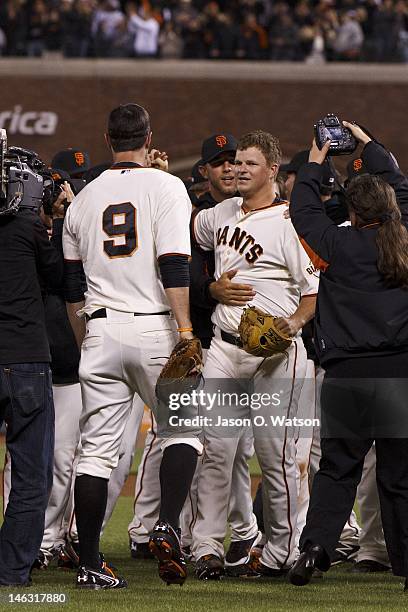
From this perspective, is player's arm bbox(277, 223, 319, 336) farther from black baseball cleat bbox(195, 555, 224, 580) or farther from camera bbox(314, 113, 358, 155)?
black baseball cleat bbox(195, 555, 224, 580)

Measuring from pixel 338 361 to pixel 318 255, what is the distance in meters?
0.49

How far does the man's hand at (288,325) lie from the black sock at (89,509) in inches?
44.5

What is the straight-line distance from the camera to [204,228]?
255 inches

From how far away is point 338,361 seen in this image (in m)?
5.41

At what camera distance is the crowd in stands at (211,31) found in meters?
21.9

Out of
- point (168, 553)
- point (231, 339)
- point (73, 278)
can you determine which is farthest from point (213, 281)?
point (168, 553)

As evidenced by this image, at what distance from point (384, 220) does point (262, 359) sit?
1047mm

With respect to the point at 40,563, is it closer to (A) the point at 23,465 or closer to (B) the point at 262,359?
(A) the point at 23,465

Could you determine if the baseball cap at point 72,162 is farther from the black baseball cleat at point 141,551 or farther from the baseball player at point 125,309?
the black baseball cleat at point 141,551

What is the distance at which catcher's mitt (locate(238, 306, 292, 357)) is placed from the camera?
5.80 m

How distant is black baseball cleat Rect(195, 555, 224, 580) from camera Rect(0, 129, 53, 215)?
1916 mm

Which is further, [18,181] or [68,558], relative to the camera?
[68,558]

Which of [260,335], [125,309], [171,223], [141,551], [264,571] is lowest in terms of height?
[141,551]

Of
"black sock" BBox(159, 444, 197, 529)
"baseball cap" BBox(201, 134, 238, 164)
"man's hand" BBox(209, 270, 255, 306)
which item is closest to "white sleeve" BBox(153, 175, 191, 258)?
"man's hand" BBox(209, 270, 255, 306)
